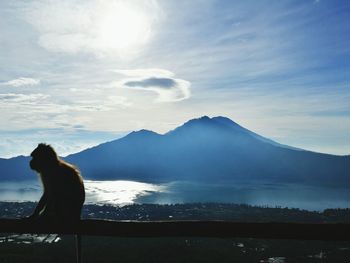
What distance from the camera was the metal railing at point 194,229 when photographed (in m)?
3.13

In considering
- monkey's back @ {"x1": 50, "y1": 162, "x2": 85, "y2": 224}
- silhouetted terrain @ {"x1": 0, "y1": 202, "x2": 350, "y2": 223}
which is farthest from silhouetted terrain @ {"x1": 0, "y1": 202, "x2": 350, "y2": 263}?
monkey's back @ {"x1": 50, "y1": 162, "x2": 85, "y2": 224}

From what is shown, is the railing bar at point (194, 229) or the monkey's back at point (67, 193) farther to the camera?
the monkey's back at point (67, 193)

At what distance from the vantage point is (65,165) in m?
5.21

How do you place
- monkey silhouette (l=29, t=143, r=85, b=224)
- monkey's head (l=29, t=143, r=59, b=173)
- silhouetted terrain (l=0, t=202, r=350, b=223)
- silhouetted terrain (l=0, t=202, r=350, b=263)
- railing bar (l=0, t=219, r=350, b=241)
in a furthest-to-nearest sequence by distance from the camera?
1. silhouetted terrain (l=0, t=202, r=350, b=223)
2. silhouetted terrain (l=0, t=202, r=350, b=263)
3. monkey's head (l=29, t=143, r=59, b=173)
4. monkey silhouette (l=29, t=143, r=85, b=224)
5. railing bar (l=0, t=219, r=350, b=241)

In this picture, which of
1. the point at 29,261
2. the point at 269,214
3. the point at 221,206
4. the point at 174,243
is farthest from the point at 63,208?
the point at 221,206

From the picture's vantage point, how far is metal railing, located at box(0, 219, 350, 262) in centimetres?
313

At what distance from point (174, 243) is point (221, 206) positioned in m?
69.8

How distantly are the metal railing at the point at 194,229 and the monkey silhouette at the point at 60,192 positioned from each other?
92 cm

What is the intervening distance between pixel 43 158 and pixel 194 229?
305cm

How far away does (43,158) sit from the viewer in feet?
18.3

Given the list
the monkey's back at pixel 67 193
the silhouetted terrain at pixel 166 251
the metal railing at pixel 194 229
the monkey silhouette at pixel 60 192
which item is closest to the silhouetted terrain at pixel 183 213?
the silhouetted terrain at pixel 166 251

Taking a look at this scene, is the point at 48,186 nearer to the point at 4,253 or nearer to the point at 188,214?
the point at 4,253

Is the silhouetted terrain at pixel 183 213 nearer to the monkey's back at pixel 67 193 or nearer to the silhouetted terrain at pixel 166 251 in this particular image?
the silhouetted terrain at pixel 166 251

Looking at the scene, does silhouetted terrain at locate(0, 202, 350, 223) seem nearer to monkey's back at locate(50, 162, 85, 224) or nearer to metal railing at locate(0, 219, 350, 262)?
monkey's back at locate(50, 162, 85, 224)
